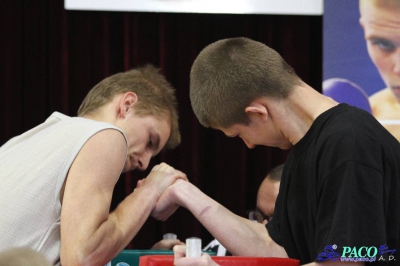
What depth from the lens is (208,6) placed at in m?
3.70

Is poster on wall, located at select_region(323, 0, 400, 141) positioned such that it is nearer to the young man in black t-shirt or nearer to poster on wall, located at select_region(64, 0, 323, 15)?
poster on wall, located at select_region(64, 0, 323, 15)

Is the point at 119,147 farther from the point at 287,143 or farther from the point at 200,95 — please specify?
the point at 287,143

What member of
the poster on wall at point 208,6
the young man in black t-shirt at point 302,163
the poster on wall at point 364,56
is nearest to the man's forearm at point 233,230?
the young man in black t-shirt at point 302,163

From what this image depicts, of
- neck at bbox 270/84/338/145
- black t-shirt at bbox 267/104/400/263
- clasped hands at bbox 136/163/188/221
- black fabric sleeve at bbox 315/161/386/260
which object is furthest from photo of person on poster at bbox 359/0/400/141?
black fabric sleeve at bbox 315/161/386/260

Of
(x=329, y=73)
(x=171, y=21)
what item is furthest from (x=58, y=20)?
(x=329, y=73)

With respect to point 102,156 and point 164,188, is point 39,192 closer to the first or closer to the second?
point 102,156

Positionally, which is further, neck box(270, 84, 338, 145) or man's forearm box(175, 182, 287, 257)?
man's forearm box(175, 182, 287, 257)

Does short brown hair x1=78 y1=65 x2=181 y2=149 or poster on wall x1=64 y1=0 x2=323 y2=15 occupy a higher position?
poster on wall x1=64 y1=0 x2=323 y2=15

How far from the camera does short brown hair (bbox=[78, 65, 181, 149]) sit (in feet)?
7.50

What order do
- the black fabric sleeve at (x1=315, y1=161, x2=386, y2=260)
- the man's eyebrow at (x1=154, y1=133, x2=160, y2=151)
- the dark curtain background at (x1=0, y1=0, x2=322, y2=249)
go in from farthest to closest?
the dark curtain background at (x1=0, y1=0, x2=322, y2=249), the man's eyebrow at (x1=154, y1=133, x2=160, y2=151), the black fabric sleeve at (x1=315, y1=161, x2=386, y2=260)

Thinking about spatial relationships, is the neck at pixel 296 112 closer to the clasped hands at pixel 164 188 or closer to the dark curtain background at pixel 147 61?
the clasped hands at pixel 164 188

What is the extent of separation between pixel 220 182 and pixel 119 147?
7.25ft

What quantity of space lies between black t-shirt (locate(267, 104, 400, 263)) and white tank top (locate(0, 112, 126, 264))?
2.02 ft

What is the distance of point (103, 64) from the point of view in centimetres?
396
